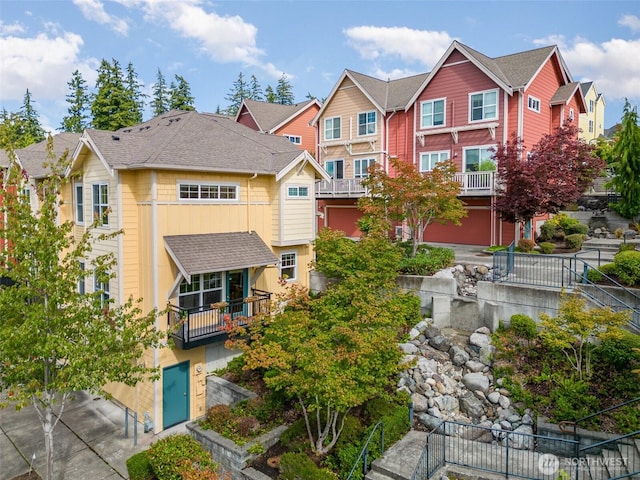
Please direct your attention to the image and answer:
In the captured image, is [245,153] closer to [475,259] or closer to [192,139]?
[192,139]

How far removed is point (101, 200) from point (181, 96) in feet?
158

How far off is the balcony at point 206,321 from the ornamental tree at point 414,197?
23.1 feet

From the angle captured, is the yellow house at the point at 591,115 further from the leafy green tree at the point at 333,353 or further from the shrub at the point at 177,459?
the shrub at the point at 177,459

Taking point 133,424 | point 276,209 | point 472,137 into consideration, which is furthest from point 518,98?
point 133,424

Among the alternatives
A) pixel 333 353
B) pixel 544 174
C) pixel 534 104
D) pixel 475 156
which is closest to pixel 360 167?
pixel 475 156

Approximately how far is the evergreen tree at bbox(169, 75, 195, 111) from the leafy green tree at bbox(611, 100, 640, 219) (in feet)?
168

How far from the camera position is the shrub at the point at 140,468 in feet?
39.8

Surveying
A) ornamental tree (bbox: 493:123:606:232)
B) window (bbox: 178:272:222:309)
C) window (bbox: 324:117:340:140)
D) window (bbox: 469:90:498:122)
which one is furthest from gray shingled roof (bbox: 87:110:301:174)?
window (bbox: 469:90:498:122)

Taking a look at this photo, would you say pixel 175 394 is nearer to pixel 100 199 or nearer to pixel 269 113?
pixel 100 199

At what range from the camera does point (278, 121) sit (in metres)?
37.3

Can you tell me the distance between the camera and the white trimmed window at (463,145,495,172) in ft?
84.8

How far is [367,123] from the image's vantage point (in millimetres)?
31031

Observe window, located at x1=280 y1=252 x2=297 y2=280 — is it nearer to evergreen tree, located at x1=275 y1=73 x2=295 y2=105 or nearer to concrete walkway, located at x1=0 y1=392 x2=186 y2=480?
concrete walkway, located at x1=0 y1=392 x2=186 y2=480

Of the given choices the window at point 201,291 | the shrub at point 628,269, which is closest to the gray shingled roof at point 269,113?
the window at point 201,291
